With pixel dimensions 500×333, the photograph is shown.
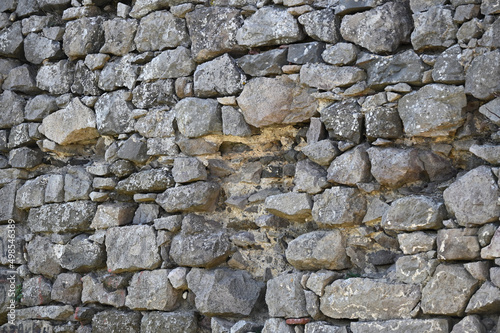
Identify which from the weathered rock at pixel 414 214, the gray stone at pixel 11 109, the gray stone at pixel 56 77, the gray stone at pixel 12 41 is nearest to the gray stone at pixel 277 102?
the weathered rock at pixel 414 214

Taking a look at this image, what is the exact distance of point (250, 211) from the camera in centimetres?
427

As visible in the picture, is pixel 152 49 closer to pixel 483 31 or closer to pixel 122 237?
pixel 122 237

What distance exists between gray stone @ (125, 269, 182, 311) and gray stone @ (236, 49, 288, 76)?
5.17ft

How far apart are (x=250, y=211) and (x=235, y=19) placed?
1378 millimetres

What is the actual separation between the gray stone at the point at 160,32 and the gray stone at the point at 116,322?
2040 millimetres

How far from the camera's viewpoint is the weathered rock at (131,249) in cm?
442

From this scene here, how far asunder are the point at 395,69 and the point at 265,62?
926 millimetres

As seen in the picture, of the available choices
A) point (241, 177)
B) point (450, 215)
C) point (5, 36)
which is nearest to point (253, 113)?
point (241, 177)

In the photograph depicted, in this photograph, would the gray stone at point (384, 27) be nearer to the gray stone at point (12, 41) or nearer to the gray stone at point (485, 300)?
the gray stone at point (485, 300)

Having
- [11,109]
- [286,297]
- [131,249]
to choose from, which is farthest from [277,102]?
[11,109]

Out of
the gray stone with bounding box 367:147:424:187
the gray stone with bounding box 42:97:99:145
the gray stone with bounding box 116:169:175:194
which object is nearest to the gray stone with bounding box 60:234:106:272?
the gray stone with bounding box 116:169:175:194

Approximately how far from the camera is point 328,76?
12.7 ft

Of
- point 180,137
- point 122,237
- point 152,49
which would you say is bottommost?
point 122,237

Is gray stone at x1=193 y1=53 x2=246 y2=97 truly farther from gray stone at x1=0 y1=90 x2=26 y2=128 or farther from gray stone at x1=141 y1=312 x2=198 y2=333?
gray stone at x1=0 y1=90 x2=26 y2=128
